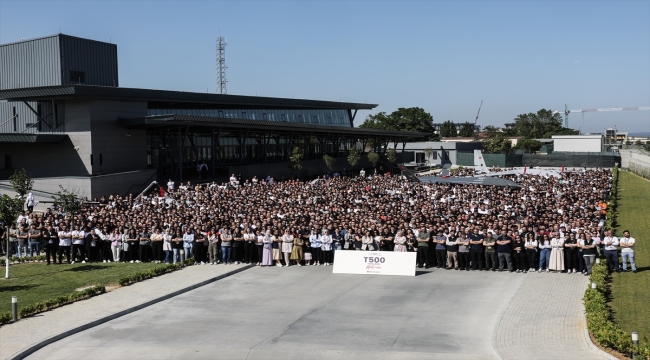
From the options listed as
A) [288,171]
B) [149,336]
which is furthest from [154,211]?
[288,171]

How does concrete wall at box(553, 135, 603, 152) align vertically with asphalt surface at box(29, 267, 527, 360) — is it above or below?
above

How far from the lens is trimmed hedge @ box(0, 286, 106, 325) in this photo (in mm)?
17062

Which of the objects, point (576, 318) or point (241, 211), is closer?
point (576, 318)

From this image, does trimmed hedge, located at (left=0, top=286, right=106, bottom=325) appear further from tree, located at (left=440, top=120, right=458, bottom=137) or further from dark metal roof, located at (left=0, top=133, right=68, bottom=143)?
tree, located at (left=440, top=120, right=458, bottom=137)

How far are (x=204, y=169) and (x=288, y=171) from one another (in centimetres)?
1113

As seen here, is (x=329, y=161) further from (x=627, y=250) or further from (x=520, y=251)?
(x=627, y=250)

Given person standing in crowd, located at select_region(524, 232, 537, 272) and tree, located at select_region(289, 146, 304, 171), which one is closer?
person standing in crowd, located at select_region(524, 232, 537, 272)

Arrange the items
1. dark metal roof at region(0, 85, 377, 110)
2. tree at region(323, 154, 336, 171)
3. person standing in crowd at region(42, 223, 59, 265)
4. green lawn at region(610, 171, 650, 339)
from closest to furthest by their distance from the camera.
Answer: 1. green lawn at region(610, 171, 650, 339)
2. person standing in crowd at region(42, 223, 59, 265)
3. dark metal roof at region(0, 85, 377, 110)
4. tree at region(323, 154, 336, 171)

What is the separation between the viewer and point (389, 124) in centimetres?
13175

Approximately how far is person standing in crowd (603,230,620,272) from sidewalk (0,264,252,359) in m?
11.8

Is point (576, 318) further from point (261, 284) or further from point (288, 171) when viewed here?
point (288, 171)

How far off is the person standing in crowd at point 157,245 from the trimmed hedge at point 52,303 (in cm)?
A: 501

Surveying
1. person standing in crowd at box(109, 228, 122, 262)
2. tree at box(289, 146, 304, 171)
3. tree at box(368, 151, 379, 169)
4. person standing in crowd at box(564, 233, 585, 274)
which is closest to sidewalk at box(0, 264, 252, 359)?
person standing in crowd at box(109, 228, 122, 262)

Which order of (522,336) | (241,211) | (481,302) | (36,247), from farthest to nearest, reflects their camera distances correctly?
1. (241,211)
2. (36,247)
3. (481,302)
4. (522,336)
